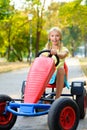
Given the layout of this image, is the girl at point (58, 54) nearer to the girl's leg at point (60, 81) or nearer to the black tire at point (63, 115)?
the girl's leg at point (60, 81)

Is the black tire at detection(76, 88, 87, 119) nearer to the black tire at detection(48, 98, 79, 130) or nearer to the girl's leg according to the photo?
the girl's leg

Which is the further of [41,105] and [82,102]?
[82,102]

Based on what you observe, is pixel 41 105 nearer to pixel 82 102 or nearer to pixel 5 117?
pixel 5 117

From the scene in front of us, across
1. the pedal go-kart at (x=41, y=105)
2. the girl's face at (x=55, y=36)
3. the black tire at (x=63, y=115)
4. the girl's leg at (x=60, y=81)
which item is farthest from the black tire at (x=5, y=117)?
the girl's face at (x=55, y=36)

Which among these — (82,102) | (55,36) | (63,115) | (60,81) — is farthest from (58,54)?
(63,115)

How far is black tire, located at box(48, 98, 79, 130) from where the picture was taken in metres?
6.72

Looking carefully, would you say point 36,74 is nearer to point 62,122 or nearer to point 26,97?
point 26,97

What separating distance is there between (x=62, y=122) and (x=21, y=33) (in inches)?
2163

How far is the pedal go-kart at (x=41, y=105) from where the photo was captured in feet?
22.4

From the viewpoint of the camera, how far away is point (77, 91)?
841 cm

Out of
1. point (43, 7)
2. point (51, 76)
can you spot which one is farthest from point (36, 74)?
point (43, 7)

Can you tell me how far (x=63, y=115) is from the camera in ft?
22.8

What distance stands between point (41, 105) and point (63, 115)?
0.37 metres

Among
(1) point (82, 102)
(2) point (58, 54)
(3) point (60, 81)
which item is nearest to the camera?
(2) point (58, 54)
